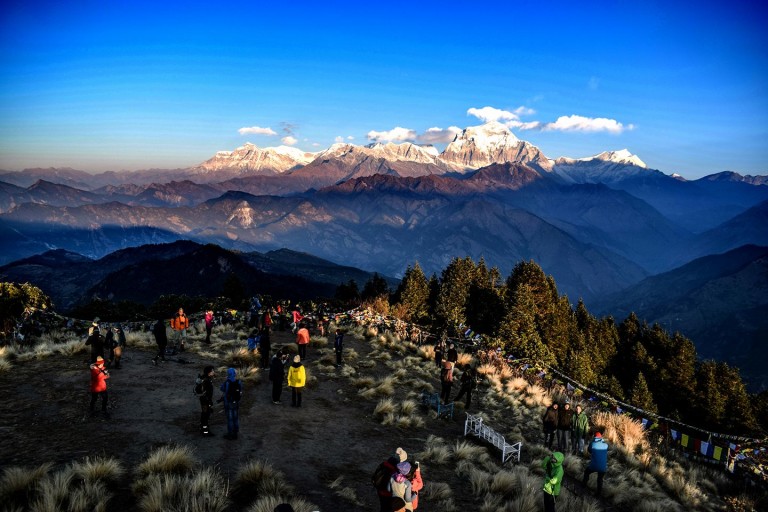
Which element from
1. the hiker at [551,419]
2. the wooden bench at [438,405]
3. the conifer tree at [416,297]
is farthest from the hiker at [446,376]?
the conifer tree at [416,297]

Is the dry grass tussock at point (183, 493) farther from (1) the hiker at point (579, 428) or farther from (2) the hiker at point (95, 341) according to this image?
(1) the hiker at point (579, 428)

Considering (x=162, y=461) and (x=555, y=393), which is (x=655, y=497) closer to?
(x=555, y=393)

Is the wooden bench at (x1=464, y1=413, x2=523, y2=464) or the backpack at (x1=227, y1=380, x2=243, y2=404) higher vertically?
the backpack at (x1=227, y1=380, x2=243, y2=404)

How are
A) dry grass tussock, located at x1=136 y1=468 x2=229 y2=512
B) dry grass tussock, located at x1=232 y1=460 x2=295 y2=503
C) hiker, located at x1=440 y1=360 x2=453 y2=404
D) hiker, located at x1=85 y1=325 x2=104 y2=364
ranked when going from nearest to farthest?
1. dry grass tussock, located at x1=136 y1=468 x2=229 y2=512
2. dry grass tussock, located at x1=232 y1=460 x2=295 y2=503
3. hiker, located at x1=85 y1=325 x2=104 y2=364
4. hiker, located at x1=440 y1=360 x2=453 y2=404

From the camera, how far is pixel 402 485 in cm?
817

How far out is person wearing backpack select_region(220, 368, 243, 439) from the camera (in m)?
12.7

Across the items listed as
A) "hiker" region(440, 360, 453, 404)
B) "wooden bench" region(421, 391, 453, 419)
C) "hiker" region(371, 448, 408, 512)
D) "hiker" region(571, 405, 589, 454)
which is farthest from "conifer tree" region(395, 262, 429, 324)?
"hiker" region(371, 448, 408, 512)

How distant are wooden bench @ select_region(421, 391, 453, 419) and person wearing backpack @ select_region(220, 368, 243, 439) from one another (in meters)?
8.33

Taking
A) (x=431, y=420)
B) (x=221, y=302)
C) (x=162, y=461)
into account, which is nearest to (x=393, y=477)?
(x=162, y=461)

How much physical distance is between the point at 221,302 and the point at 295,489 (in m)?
38.2

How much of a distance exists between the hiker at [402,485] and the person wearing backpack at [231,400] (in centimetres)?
607

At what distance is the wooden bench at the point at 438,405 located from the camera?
18.2 metres

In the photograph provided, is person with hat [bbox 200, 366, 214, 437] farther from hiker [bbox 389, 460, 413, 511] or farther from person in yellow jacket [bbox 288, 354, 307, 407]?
hiker [bbox 389, 460, 413, 511]

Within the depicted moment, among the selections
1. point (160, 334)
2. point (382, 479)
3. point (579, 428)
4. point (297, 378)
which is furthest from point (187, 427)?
point (579, 428)
